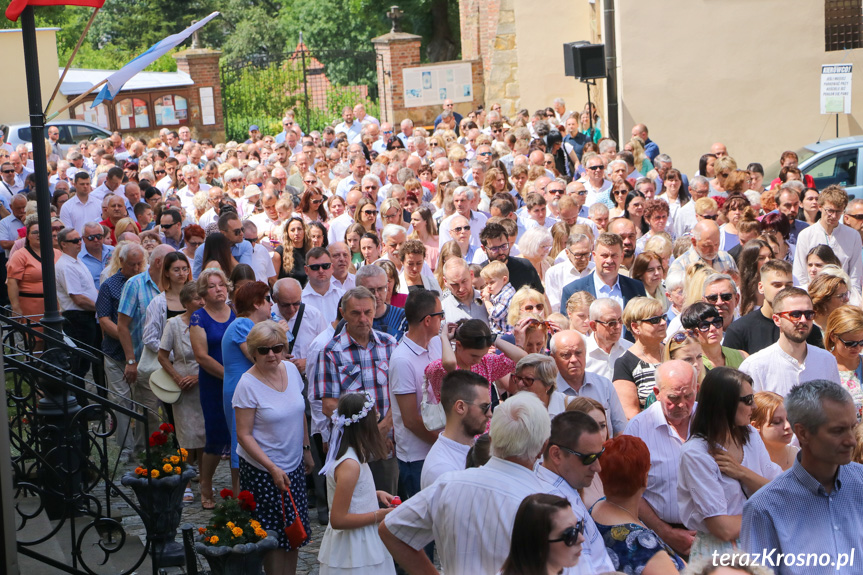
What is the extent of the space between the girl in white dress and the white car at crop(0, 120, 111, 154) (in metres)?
22.4

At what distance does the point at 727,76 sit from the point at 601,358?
15.1 m

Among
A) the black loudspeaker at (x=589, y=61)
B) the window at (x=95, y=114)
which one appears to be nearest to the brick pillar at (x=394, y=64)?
the window at (x=95, y=114)

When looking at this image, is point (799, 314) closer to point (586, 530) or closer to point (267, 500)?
point (586, 530)

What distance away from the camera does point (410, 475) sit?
6.26 m

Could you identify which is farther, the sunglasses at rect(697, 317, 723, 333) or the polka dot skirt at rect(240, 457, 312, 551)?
the sunglasses at rect(697, 317, 723, 333)

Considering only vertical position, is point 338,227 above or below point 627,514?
above

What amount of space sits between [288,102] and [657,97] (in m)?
16.4

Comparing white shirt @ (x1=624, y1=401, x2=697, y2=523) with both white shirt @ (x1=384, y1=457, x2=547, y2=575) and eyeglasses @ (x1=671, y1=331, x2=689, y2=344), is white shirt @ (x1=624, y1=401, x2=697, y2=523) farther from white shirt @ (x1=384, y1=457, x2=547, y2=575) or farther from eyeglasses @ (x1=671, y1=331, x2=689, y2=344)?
white shirt @ (x1=384, y1=457, x2=547, y2=575)

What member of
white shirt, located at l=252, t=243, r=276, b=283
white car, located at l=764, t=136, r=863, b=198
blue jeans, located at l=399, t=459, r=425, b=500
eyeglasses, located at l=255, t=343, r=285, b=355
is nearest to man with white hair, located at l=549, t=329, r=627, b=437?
blue jeans, located at l=399, t=459, r=425, b=500

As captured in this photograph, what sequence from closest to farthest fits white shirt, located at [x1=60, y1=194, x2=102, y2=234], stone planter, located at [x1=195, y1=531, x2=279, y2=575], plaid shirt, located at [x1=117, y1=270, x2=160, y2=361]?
stone planter, located at [x1=195, y1=531, x2=279, y2=575] < plaid shirt, located at [x1=117, y1=270, x2=160, y2=361] < white shirt, located at [x1=60, y1=194, x2=102, y2=234]

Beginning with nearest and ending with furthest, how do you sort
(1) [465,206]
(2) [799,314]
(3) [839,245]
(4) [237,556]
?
(4) [237,556], (2) [799,314], (3) [839,245], (1) [465,206]

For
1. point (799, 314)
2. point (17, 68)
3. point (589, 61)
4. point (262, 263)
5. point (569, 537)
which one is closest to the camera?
point (569, 537)

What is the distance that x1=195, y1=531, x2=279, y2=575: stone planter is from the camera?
18.4ft

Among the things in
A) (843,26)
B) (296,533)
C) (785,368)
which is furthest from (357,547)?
(843,26)
